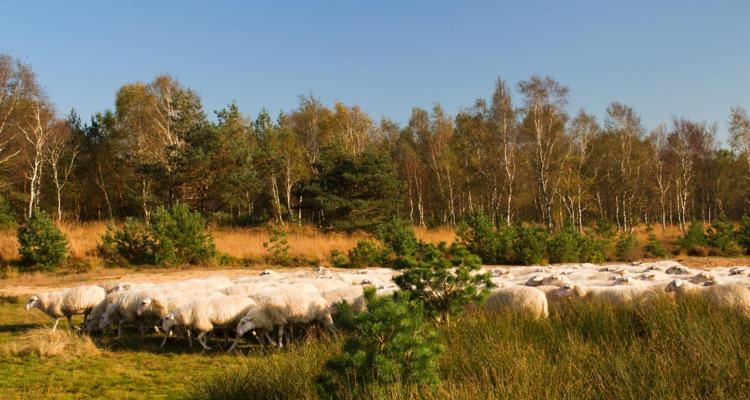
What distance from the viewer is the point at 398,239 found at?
25.4 meters

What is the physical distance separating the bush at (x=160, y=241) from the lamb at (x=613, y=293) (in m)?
17.4

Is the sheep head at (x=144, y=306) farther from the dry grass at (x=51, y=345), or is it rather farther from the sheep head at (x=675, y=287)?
the sheep head at (x=675, y=287)

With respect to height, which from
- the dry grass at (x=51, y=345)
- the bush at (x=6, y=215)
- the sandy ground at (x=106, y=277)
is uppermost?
the bush at (x=6, y=215)

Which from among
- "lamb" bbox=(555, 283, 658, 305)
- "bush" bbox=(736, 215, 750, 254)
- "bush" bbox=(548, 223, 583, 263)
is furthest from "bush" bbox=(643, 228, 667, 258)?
"lamb" bbox=(555, 283, 658, 305)

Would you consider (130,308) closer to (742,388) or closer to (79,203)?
(742,388)

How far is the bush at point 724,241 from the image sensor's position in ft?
92.2

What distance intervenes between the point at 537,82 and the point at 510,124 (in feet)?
15.0

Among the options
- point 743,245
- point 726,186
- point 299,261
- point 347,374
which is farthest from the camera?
point 726,186

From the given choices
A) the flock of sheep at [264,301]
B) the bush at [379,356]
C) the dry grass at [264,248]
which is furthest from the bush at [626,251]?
the bush at [379,356]

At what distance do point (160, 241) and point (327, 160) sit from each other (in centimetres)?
2027

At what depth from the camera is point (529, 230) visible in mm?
25922

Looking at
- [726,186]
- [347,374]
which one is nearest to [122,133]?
[347,374]

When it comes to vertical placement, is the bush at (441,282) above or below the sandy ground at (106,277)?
above

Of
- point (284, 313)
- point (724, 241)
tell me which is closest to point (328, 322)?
point (284, 313)
